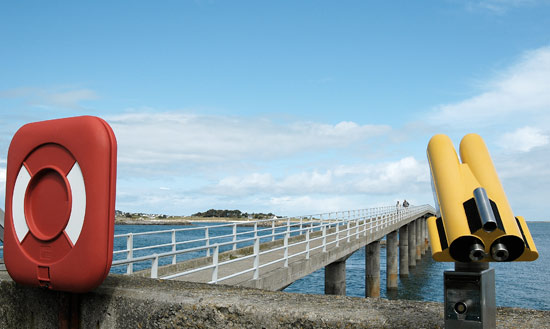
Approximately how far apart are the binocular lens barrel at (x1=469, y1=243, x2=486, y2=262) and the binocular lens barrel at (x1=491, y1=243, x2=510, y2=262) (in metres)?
0.03

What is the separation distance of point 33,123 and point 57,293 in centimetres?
91

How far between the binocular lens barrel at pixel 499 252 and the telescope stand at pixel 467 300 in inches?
2.5

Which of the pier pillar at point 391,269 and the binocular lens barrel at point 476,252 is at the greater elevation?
the binocular lens barrel at point 476,252

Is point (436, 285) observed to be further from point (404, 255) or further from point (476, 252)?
point (476, 252)

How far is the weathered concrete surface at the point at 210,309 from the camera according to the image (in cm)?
194

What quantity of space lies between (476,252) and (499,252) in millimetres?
64

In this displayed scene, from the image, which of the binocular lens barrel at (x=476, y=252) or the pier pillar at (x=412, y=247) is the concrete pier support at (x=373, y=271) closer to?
the pier pillar at (x=412, y=247)

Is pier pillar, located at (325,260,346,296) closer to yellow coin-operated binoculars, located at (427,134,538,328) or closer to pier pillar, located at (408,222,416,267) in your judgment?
yellow coin-operated binoculars, located at (427,134,538,328)

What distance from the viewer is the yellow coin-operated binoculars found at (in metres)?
1.43

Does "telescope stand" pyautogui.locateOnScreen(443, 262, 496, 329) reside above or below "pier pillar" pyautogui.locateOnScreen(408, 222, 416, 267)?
above

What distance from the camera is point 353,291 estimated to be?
30.2m

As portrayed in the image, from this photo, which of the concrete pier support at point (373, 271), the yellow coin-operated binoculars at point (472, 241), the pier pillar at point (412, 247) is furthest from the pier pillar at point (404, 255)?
the yellow coin-operated binoculars at point (472, 241)

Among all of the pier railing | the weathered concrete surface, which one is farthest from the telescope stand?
the pier railing

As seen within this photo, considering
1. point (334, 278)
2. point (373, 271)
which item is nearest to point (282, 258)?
point (334, 278)
